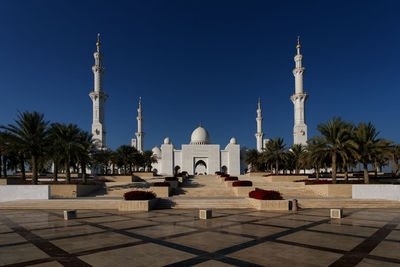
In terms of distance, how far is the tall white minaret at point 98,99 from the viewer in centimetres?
4931

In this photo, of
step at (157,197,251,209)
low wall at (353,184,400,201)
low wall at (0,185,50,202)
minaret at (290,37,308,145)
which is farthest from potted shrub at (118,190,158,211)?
minaret at (290,37,308,145)

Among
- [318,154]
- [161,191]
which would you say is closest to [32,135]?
[161,191]

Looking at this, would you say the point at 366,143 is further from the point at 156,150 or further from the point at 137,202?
the point at 156,150

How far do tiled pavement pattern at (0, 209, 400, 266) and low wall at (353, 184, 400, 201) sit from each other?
7342 mm

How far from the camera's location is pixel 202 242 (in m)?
7.77

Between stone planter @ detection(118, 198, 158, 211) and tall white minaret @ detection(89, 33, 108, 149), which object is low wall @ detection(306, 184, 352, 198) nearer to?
stone planter @ detection(118, 198, 158, 211)

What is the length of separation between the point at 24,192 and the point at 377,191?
2591 cm

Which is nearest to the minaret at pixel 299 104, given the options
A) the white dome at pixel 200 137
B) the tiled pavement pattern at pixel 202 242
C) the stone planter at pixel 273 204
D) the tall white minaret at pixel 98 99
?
the white dome at pixel 200 137

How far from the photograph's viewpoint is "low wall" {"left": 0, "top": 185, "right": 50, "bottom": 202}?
61.7ft

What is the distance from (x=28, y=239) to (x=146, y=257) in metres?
4.66

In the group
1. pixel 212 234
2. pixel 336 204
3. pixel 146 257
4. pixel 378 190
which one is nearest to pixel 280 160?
pixel 378 190

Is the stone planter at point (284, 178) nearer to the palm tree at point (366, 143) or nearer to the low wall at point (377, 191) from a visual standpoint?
the palm tree at point (366, 143)

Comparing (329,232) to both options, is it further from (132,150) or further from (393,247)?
(132,150)

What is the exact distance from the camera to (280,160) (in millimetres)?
35344
